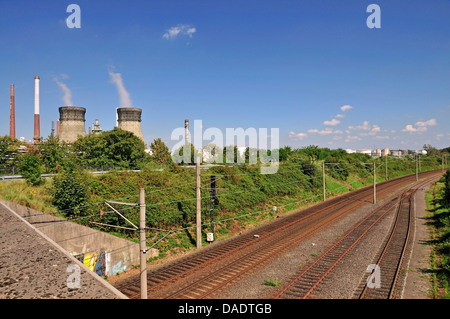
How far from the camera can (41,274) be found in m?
9.42

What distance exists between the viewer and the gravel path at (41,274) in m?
8.40

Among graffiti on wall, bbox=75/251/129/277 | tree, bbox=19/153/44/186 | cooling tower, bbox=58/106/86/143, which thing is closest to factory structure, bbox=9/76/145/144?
cooling tower, bbox=58/106/86/143

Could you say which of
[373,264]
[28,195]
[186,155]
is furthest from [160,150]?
[373,264]

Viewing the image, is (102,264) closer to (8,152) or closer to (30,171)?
(30,171)

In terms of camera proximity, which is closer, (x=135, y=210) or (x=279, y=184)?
(x=135, y=210)

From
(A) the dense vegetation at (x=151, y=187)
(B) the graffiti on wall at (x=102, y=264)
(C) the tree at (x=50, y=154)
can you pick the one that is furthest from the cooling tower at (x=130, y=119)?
(B) the graffiti on wall at (x=102, y=264)

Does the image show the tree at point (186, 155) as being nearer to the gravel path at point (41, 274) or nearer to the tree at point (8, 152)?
the tree at point (8, 152)

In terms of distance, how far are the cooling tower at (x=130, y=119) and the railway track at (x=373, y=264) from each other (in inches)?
2464

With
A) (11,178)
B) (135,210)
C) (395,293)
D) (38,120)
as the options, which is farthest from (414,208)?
(38,120)

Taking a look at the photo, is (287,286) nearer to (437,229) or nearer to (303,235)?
(303,235)

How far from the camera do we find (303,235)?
24500mm

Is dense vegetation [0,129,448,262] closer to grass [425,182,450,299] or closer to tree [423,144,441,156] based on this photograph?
grass [425,182,450,299]

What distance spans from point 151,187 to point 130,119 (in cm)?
5466

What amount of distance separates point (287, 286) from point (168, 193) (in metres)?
14.7
